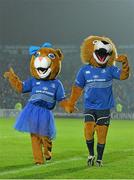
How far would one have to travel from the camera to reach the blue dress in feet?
23.3

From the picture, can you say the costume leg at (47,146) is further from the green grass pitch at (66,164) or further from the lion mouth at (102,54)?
the lion mouth at (102,54)

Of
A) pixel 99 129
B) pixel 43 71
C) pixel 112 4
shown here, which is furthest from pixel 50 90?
pixel 112 4

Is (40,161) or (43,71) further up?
(43,71)

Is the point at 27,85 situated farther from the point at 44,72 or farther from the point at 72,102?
the point at 72,102

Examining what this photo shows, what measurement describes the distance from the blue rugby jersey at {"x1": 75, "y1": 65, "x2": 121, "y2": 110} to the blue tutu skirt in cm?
57

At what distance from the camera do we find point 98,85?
23.3 feet

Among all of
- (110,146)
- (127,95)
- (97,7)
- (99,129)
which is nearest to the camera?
(99,129)

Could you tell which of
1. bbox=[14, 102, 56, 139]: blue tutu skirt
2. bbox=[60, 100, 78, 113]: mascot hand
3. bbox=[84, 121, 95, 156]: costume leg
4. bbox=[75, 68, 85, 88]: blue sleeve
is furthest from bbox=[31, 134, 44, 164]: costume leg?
bbox=[75, 68, 85, 88]: blue sleeve

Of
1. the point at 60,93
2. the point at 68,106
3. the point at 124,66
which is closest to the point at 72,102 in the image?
the point at 68,106

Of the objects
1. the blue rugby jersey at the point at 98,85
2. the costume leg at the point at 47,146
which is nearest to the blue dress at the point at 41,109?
the costume leg at the point at 47,146

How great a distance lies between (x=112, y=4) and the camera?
35.2 metres

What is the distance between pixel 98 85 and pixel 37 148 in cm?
118

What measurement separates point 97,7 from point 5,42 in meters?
6.75

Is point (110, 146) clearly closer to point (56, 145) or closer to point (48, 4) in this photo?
point (56, 145)
